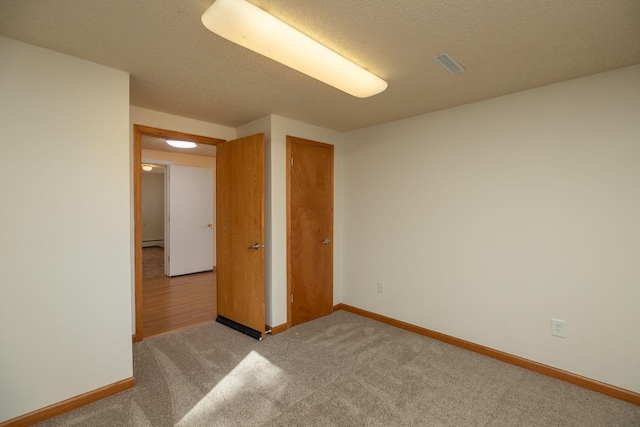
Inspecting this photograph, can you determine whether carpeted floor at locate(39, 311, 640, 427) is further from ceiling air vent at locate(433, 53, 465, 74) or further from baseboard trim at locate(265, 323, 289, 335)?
ceiling air vent at locate(433, 53, 465, 74)

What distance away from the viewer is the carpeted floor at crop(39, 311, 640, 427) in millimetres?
1810

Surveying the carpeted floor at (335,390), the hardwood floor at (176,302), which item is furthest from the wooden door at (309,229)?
the hardwood floor at (176,302)

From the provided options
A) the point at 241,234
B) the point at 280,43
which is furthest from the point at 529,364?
the point at 280,43

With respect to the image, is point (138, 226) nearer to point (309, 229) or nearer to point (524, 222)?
point (309, 229)

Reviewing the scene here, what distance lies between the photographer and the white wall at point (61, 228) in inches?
66.8

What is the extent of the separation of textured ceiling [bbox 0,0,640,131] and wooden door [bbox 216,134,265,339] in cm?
77

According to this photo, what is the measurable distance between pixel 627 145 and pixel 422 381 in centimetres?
227

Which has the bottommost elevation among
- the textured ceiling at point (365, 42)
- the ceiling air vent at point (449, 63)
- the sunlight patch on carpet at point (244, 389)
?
the sunlight patch on carpet at point (244, 389)

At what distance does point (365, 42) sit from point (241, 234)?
2.25 metres

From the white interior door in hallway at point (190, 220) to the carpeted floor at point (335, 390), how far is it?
297 centimetres

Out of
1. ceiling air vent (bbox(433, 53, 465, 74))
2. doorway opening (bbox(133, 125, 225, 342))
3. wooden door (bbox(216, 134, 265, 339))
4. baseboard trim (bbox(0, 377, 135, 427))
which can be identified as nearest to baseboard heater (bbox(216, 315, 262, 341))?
wooden door (bbox(216, 134, 265, 339))

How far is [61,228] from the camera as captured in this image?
1.85m

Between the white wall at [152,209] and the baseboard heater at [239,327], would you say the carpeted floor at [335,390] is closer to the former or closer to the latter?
the baseboard heater at [239,327]

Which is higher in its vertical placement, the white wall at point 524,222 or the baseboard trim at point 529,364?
the white wall at point 524,222
